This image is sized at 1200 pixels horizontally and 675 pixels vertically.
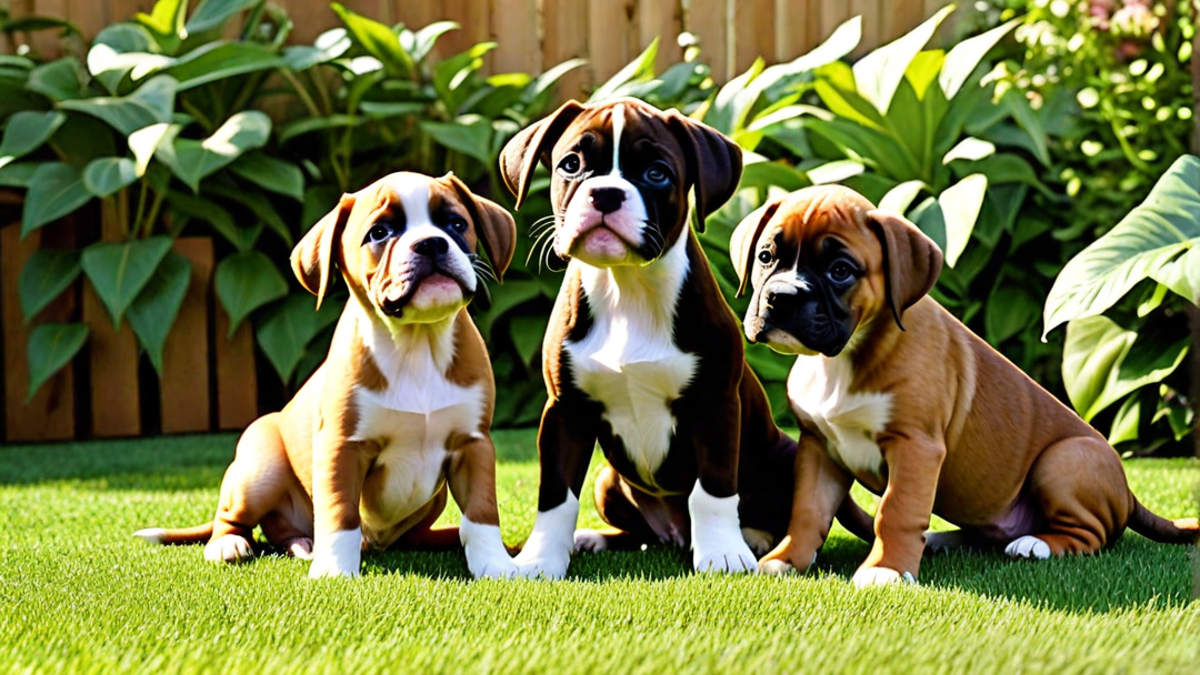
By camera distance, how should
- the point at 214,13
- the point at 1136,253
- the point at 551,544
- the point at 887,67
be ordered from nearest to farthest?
1. the point at 551,544
2. the point at 1136,253
3. the point at 887,67
4. the point at 214,13

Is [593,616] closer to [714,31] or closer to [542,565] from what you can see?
[542,565]

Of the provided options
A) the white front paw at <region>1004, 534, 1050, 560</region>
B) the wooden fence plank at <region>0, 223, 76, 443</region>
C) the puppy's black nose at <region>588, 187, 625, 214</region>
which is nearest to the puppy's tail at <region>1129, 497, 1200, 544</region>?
the white front paw at <region>1004, 534, 1050, 560</region>

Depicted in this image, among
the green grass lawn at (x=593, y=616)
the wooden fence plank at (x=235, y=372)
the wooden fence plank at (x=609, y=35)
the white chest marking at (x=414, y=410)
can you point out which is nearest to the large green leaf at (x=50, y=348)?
the wooden fence plank at (x=235, y=372)

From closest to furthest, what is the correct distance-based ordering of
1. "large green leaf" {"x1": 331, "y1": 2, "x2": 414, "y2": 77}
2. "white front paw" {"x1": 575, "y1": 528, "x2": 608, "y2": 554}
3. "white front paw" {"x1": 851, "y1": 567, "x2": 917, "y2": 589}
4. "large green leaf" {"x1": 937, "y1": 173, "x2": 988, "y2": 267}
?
"white front paw" {"x1": 851, "y1": 567, "x2": 917, "y2": 589} → "white front paw" {"x1": 575, "y1": 528, "x2": 608, "y2": 554} → "large green leaf" {"x1": 937, "y1": 173, "x2": 988, "y2": 267} → "large green leaf" {"x1": 331, "y1": 2, "x2": 414, "y2": 77}

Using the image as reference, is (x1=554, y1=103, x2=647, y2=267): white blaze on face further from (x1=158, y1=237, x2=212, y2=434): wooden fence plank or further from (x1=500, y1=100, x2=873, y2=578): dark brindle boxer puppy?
(x1=158, y1=237, x2=212, y2=434): wooden fence plank

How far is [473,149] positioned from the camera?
293 inches

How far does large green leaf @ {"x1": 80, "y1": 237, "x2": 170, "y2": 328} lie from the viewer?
7004 mm

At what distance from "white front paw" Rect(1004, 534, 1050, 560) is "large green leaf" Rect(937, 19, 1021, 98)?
392cm

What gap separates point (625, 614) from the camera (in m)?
2.67

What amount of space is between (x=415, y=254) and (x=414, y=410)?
1.46ft

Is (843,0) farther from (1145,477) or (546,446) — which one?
(546,446)

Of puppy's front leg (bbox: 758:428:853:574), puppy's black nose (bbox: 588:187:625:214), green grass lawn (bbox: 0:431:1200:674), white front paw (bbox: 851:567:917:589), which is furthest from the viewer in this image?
puppy's front leg (bbox: 758:428:853:574)

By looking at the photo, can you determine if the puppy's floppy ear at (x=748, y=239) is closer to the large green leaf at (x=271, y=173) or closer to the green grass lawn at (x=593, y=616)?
the green grass lawn at (x=593, y=616)

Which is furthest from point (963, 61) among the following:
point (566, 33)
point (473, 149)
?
point (566, 33)
